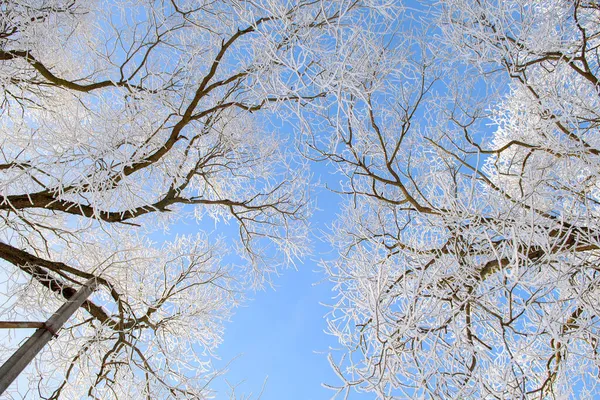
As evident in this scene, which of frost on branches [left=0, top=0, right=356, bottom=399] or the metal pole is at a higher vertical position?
frost on branches [left=0, top=0, right=356, bottom=399]

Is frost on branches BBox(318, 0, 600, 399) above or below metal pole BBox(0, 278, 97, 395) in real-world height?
above

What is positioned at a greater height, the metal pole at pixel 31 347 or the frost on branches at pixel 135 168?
the frost on branches at pixel 135 168

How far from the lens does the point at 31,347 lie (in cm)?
249

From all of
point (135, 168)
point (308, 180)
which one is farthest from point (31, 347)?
point (308, 180)

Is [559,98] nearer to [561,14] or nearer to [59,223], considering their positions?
[561,14]

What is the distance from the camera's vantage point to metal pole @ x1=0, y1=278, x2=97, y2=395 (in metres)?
2.27

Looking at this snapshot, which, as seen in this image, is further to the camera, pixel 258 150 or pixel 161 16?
pixel 258 150

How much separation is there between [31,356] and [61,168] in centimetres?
109

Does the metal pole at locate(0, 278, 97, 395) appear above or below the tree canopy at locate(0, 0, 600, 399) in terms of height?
below

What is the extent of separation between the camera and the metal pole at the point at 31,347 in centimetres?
227

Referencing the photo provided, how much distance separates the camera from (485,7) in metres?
2.67

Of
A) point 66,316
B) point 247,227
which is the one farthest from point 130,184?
point 247,227

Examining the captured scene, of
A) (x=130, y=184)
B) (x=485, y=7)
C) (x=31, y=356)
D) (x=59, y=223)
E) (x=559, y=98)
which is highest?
(x=485, y=7)

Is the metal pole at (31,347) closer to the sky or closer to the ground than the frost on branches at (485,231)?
closer to the ground
